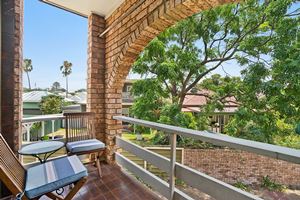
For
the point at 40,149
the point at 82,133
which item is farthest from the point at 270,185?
the point at 40,149

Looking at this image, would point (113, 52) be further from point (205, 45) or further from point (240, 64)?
point (205, 45)

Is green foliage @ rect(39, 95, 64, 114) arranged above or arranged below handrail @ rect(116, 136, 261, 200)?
above

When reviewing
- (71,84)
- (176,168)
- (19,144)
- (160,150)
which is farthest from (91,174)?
(71,84)

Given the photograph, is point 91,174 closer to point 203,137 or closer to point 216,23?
point 203,137

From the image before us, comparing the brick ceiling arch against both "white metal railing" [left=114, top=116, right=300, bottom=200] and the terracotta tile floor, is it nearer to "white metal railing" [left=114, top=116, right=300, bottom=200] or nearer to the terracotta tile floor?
"white metal railing" [left=114, top=116, right=300, bottom=200]

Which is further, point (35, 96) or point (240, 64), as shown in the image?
point (35, 96)

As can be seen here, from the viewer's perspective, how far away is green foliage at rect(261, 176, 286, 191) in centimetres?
649

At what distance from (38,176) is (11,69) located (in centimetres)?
123

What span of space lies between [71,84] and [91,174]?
8517 millimetres

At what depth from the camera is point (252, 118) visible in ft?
19.1

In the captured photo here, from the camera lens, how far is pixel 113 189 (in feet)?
7.48

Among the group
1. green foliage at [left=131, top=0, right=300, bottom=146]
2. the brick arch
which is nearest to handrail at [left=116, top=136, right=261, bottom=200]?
the brick arch

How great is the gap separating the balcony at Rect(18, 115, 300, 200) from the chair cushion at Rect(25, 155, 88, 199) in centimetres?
62

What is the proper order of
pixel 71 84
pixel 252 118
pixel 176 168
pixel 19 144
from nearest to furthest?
1. pixel 176 168
2. pixel 19 144
3. pixel 252 118
4. pixel 71 84
